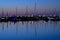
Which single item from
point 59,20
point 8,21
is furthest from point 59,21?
point 8,21

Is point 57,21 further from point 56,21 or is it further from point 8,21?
point 8,21

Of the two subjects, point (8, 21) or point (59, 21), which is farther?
point (8, 21)

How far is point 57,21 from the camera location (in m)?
9.37

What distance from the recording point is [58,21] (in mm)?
9297

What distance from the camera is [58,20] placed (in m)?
9.33

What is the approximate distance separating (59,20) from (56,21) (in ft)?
1.22

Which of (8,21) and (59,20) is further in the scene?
(8,21)

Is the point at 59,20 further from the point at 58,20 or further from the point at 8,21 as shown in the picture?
the point at 8,21

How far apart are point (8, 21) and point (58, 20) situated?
9.58ft

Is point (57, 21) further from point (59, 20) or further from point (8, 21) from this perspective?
point (8, 21)

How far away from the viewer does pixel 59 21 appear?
9.09m

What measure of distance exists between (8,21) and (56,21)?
2.81m

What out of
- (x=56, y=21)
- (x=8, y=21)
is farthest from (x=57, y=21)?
(x=8, y=21)

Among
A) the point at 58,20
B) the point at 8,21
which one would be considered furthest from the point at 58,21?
the point at 8,21
